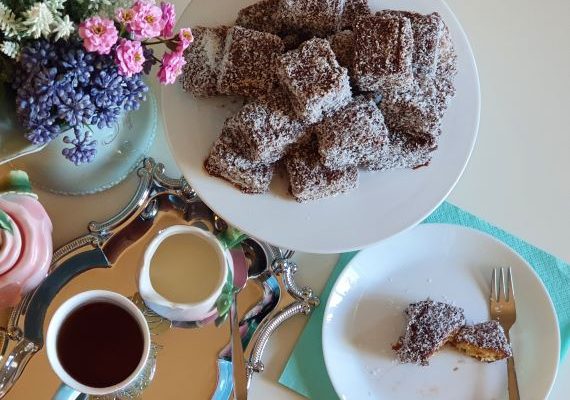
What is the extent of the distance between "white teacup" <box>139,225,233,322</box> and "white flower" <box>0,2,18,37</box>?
0.44 metres

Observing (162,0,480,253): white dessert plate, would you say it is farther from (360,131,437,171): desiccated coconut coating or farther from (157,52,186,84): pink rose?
(157,52,186,84): pink rose

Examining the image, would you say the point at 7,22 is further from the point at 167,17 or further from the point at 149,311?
the point at 149,311

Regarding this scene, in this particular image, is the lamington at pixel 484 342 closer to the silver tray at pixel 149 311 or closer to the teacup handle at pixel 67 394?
the silver tray at pixel 149 311

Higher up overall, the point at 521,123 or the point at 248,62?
the point at 248,62

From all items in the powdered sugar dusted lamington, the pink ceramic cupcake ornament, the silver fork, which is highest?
the powdered sugar dusted lamington

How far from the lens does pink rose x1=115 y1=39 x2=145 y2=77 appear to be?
2.80 feet

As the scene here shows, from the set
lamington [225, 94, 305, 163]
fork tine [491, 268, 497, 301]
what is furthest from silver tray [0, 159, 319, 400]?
fork tine [491, 268, 497, 301]

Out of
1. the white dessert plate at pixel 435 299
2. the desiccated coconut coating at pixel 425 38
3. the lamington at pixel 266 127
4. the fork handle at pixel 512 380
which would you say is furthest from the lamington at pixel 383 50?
the fork handle at pixel 512 380

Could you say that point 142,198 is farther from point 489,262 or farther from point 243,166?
point 489,262

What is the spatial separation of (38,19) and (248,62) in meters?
0.37

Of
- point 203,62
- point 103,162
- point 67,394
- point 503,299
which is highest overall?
point 203,62

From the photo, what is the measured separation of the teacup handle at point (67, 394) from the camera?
3.92ft

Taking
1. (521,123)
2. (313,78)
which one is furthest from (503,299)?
(313,78)

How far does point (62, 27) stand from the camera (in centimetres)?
82
